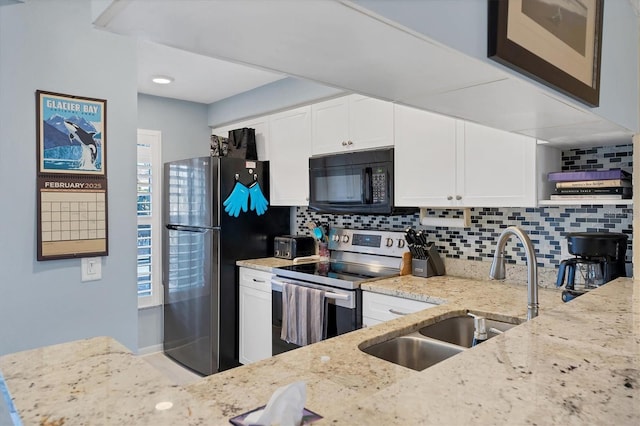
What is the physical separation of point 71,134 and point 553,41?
1890 mm

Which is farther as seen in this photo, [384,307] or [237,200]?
[237,200]

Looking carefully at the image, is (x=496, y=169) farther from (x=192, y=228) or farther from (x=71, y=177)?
(x=192, y=228)

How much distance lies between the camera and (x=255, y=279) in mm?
3375

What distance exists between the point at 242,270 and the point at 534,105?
8.90 feet

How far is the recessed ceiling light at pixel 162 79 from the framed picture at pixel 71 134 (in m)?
1.63

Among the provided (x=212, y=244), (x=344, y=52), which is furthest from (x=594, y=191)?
(x=212, y=244)

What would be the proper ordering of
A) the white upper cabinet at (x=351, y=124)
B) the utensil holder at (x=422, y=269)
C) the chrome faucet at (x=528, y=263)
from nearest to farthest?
the chrome faucet at (x=528, y=263)
the utensil holder at (x=422, y=269)
the white upper cabinet at (x=351, y=124)

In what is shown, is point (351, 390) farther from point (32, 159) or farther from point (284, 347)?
point (284, 347)

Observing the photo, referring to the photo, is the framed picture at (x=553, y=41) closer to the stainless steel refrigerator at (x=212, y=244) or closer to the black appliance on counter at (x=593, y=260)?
the black appliance on counter at (x=593, y=260)

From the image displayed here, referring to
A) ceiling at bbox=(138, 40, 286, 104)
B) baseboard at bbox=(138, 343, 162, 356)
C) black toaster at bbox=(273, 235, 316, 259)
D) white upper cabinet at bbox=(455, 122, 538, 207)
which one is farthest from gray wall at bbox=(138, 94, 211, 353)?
white upper cabinet at bbox=(455, 122, 538, 207)

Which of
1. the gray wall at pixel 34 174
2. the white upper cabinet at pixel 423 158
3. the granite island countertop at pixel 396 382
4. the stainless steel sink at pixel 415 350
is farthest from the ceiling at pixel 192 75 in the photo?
the granite island countertop at pixel 396 382

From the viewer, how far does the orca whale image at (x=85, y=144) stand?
1916mm

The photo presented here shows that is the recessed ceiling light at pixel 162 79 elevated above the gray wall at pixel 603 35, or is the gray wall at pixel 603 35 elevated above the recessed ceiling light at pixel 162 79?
the recessed ceiling light at pixel 162 79

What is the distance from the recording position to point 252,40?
72cm
